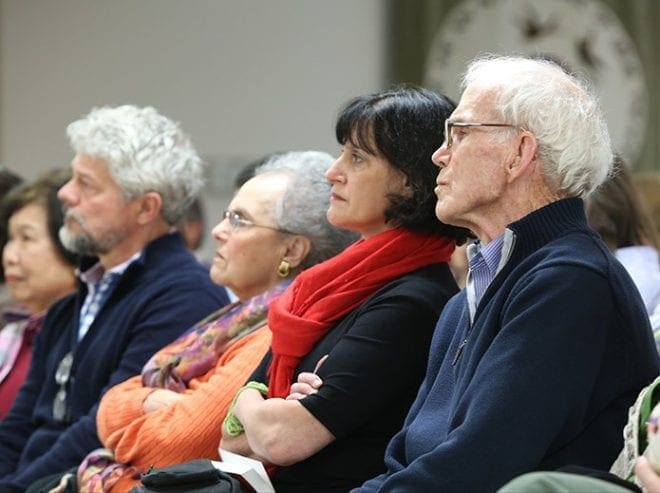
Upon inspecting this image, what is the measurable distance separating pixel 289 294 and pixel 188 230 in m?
2.31

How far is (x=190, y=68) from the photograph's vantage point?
6969 millimetres

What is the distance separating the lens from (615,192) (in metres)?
3.63

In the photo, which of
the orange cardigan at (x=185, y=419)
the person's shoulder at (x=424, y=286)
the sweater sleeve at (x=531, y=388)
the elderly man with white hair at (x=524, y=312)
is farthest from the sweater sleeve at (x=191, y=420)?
the sweater sleeve at (x=531, y=388)

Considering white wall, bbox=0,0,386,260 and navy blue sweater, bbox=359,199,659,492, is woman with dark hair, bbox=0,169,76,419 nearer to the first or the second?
navy blue sweater, bbox=359,199,659,492

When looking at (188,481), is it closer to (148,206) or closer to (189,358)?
(189,358)

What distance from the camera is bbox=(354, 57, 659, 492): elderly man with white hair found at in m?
2.09

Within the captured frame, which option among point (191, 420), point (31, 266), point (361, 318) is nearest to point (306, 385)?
point (361, 318)

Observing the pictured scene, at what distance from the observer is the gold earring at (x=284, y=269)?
311 centimetres

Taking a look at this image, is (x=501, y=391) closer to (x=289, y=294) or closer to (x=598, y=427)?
(x=598, y=427)

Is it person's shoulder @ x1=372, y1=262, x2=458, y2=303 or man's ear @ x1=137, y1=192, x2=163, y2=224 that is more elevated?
person's shoulder @ x1=372, y1=262, x2=458, y2=303

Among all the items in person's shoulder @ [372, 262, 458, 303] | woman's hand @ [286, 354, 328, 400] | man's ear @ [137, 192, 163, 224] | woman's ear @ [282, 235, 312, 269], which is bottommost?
Result: man's ear @ [137, 192, 163, 224]

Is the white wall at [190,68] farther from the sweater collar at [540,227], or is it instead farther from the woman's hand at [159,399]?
the sweater collar at [540,227]

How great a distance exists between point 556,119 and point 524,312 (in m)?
0.38

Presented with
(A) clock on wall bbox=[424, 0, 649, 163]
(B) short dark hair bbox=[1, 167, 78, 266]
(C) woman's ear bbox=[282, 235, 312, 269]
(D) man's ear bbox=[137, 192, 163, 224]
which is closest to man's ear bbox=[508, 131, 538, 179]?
(C) woman's ear bbox=[282, 235, 312, 269]
